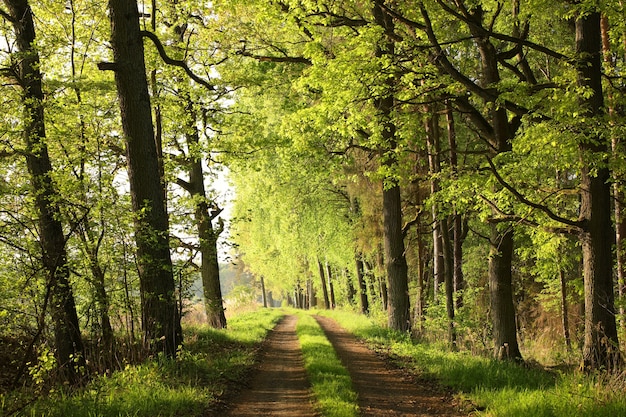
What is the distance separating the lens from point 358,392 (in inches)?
314

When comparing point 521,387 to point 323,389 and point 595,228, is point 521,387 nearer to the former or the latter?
point 323,389

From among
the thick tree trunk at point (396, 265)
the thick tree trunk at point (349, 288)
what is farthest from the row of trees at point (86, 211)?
the thick tree trunk at point (349, 288)

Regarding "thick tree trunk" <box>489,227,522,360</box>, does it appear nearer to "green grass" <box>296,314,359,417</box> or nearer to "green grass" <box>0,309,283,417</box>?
"green grass" <box>296,314,359,417</box>

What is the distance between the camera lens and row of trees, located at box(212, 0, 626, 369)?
8.05 metres

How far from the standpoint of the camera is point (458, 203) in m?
9.90

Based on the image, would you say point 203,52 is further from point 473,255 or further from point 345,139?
point 473,255

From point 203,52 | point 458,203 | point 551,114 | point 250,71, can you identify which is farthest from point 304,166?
point 551,114

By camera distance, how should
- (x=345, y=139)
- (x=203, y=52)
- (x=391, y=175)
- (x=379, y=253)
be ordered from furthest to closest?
(x=379, y=253)
(x=345, y=139)
(x=203, y=52)
(x=391, y=175)

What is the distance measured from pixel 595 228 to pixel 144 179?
26.3 ft

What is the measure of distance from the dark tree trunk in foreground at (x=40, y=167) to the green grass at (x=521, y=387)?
21.5 ft

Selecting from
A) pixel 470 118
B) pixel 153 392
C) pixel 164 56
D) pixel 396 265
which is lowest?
pixel 153 392

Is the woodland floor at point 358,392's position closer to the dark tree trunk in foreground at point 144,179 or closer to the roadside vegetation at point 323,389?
A: the roadside vegetation at point 323,389

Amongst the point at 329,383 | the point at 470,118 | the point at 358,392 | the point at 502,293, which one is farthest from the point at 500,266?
the point at 329,383

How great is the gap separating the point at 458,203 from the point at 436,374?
11.0 feet
